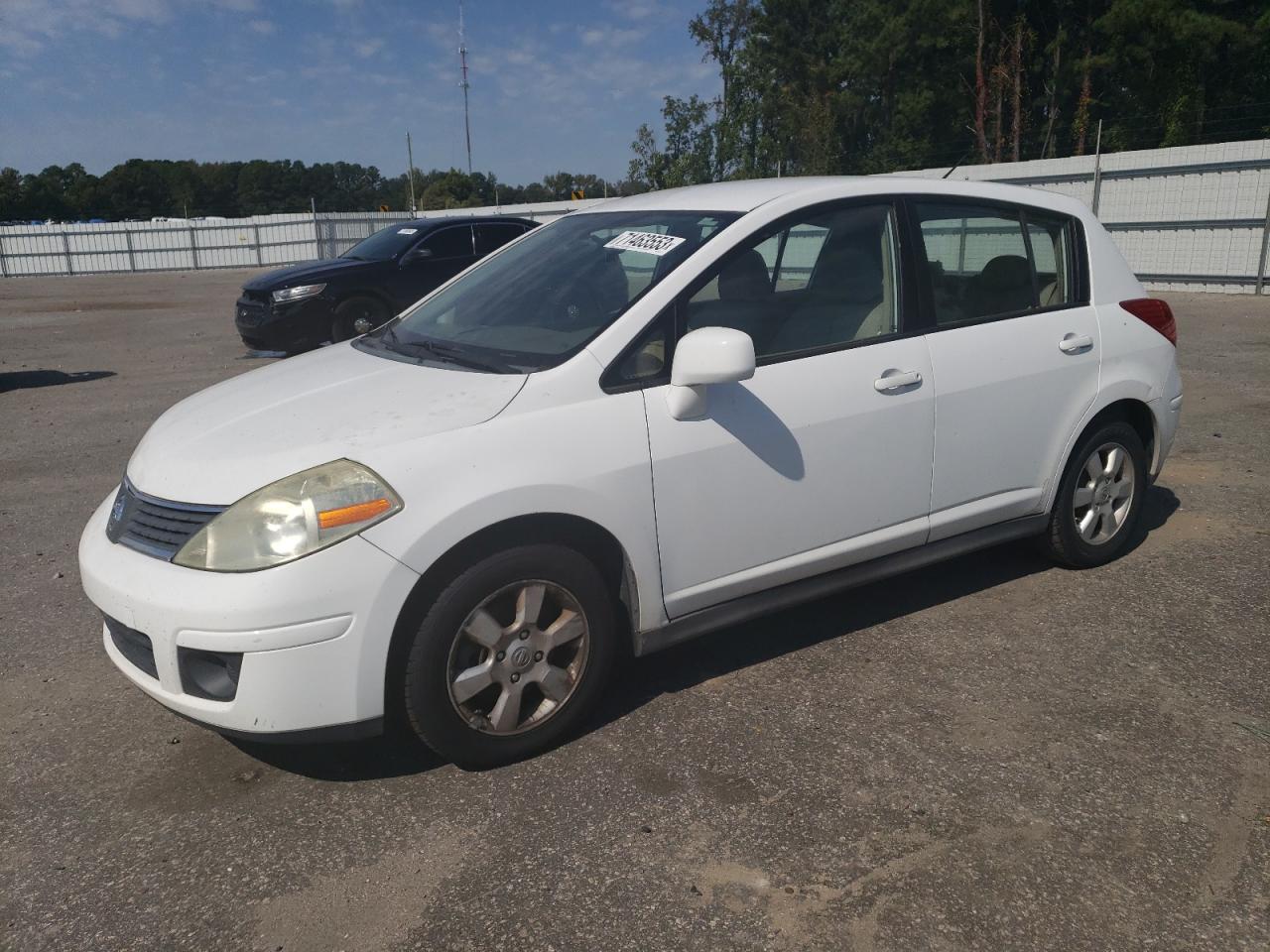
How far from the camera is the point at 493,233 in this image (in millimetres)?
12805

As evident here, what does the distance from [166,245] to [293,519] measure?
3995 centimetres

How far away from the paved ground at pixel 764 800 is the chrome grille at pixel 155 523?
29.9 inches

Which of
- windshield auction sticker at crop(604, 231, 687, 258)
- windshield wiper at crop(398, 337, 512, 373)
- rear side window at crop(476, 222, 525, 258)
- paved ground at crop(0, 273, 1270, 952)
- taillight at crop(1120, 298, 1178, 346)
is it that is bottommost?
paved ground at crop(0, 273, 1270, 952)

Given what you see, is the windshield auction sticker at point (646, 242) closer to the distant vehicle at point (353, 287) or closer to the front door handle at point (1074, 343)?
the front door handle at point (1074, 343)

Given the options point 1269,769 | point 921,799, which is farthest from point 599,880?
point 1269,769

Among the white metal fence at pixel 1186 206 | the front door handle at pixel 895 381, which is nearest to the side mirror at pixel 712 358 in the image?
the front door handle at pixel 895 381

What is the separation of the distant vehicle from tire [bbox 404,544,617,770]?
8316 millimetres

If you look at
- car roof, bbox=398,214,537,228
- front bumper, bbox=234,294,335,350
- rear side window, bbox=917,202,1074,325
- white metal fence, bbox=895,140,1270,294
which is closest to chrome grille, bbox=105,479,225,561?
rear side window, bbox=917,202,1074,325

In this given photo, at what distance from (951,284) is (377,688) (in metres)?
2.62

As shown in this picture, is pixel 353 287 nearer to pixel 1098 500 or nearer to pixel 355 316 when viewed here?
pixel 355 316

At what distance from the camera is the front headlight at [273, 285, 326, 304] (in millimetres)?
11320

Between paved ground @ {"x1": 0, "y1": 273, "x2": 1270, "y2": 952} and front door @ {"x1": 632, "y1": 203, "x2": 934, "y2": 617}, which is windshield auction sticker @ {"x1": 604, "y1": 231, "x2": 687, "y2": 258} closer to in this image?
front door @ {"x1": 632, "y1": 203, "x2": 934, "y2": 617}

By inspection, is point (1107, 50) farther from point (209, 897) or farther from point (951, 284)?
point (209, 897)

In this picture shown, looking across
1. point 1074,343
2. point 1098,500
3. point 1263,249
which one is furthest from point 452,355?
point 1263,249
